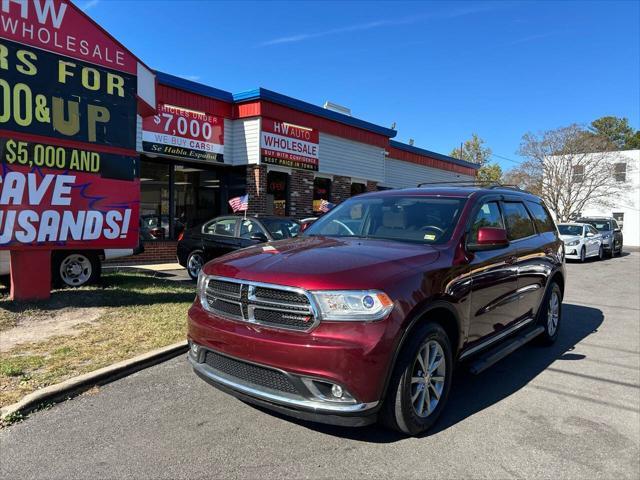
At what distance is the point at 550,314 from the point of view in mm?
5836

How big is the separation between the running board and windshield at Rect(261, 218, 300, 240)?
536 cm

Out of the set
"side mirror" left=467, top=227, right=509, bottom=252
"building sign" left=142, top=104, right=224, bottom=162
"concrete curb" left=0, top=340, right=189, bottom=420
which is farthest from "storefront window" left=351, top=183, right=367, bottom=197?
"side mirror" left=467, top=227, right=509, bottom=252

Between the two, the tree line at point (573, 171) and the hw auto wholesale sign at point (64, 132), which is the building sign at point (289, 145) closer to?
the hw auto wholesale sign at point (64, 132)

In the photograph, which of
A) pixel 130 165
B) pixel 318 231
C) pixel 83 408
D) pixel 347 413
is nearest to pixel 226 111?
pixel 130 165

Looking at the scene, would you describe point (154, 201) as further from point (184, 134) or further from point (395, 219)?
point (395, 219)

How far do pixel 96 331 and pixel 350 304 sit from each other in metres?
4.10

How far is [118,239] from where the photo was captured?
783 centimetres

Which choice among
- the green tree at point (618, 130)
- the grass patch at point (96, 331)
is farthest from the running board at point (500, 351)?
the green tree at point (618, 130)

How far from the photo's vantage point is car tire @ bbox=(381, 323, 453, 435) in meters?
3.19

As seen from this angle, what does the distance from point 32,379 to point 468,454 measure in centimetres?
365

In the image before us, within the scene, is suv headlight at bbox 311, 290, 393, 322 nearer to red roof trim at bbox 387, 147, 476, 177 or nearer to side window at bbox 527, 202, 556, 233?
side window at bbox 527, 202, 556, 233

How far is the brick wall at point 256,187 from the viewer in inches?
586

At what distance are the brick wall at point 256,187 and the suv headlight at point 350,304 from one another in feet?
39.2

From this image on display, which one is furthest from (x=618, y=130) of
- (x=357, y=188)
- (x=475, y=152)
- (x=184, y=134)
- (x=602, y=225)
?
(x=184, y=134)
